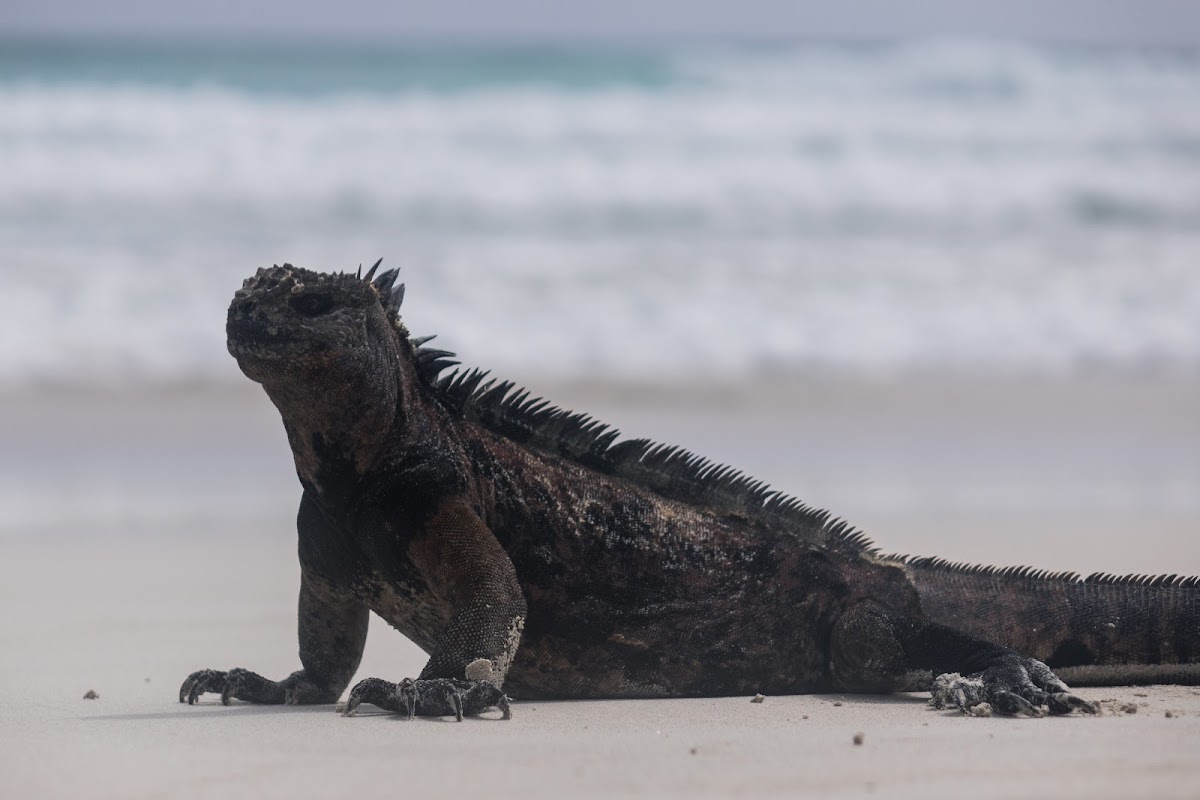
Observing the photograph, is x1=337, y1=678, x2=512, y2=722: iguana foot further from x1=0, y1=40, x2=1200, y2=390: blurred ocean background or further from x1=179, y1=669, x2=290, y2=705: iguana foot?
x1=0, y1=40, x2=1200, y2=390: blurred ocean background

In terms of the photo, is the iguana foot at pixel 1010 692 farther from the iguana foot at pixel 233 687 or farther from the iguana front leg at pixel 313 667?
the iguana foot at pixel 233 687

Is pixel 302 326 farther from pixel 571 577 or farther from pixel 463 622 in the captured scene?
pixel 571 577

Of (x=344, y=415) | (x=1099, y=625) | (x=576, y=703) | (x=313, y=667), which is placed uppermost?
(x=344, y=415)

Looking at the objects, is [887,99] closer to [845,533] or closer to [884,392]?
[884,392]

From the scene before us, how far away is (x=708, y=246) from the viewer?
2386 cm

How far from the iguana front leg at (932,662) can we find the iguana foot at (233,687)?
2481 mm

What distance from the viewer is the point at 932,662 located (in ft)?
21.0

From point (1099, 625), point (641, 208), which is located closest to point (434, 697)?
point (1099, 625)

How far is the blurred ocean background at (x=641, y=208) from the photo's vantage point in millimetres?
19875

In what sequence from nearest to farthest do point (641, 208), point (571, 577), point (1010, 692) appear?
point (1010, 692), point (571, 577), point (641, 208)

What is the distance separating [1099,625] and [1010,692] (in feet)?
3.23

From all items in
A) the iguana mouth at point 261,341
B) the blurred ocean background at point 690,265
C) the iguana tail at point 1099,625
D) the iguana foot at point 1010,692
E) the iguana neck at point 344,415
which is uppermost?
the blurred ocean background at point 690,265

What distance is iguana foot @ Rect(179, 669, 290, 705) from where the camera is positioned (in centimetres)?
668

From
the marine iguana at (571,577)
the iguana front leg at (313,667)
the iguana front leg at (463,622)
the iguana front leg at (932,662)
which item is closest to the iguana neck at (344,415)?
the marine iguana at (571,577)
